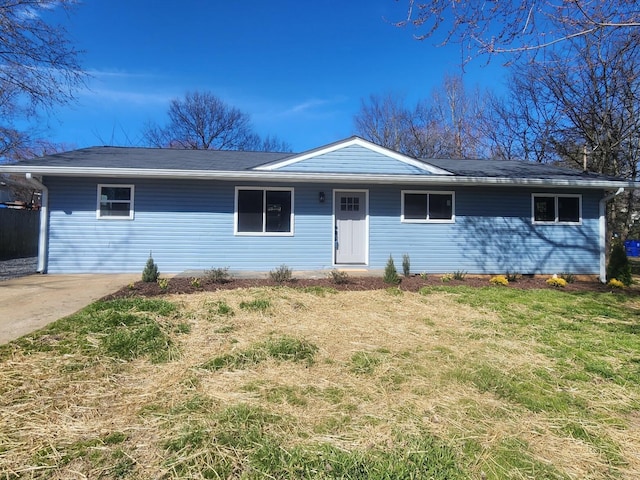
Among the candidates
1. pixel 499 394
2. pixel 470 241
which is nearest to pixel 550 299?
pixel 470 241

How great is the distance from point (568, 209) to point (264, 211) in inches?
348

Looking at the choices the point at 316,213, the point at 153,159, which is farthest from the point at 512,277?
the point at 153,159

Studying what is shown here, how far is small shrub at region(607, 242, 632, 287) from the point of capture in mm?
8984

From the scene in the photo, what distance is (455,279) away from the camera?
9094 millimetres

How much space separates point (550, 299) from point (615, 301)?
4.41 ft

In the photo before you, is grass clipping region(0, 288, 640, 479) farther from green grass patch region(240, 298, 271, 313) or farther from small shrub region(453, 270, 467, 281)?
small shrub region(453, 270, 467, 281)

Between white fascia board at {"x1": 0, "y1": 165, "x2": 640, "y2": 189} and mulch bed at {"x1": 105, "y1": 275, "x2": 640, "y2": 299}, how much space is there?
260cm

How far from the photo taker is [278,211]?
9688 mm

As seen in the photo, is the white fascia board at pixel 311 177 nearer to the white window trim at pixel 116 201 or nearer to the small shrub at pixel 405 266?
the white window trim at pixel 116 201

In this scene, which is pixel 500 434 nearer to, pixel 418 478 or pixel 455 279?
pixel 418 478

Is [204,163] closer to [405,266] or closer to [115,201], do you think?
[115,201]

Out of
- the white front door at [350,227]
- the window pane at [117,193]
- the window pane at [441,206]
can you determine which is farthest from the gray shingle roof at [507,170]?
the window pane at [117,193]

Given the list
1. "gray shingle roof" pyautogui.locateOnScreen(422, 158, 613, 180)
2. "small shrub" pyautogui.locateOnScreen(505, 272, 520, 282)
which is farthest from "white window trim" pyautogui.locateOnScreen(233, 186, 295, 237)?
"small shrub" pyautogui.locateOnScreen(505, 272, 520, 282)

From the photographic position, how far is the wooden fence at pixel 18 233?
1316cm
